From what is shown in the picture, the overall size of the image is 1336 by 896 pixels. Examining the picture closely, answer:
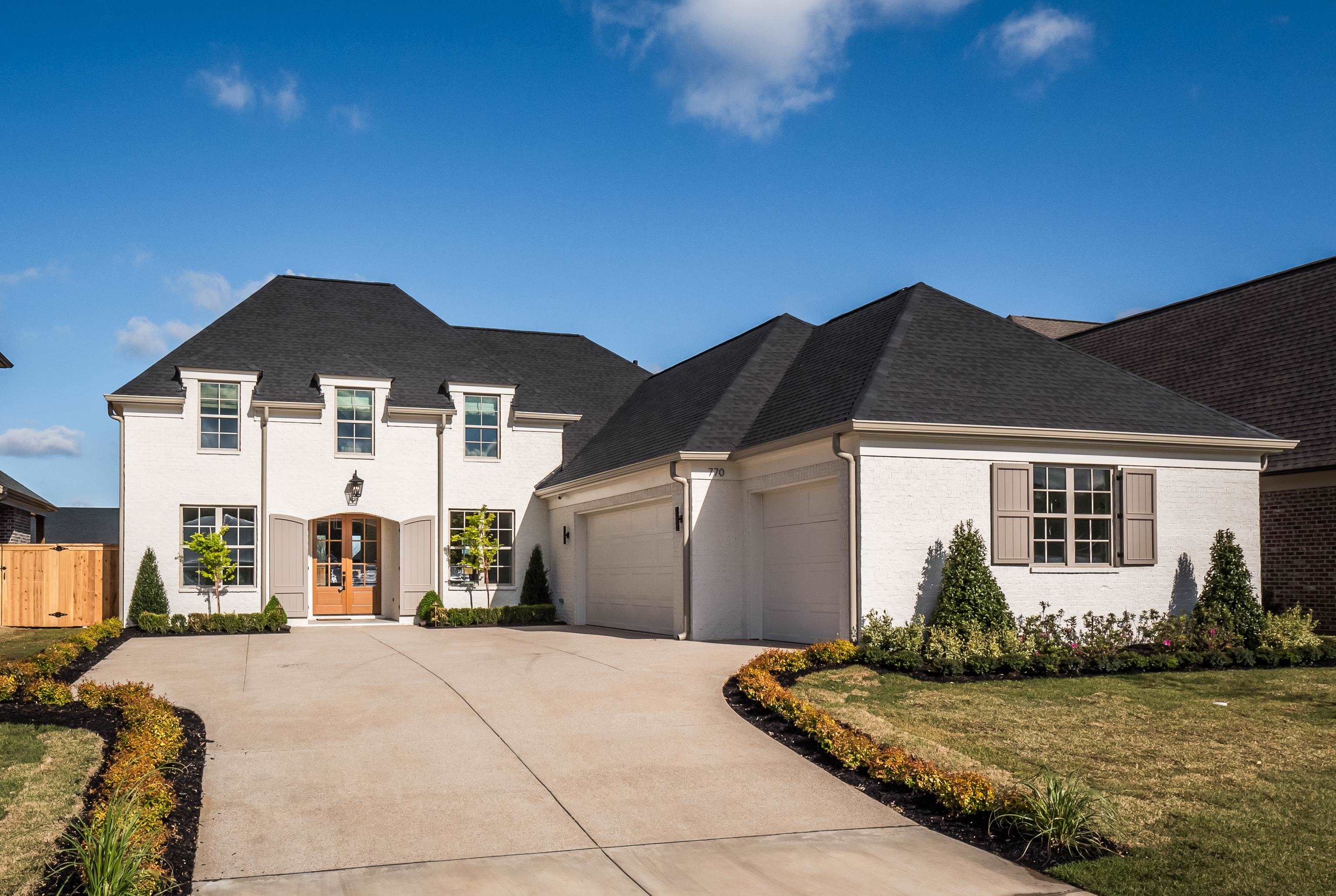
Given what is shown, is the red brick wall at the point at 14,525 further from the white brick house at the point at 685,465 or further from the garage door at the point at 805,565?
the garage door at the point at 805,565

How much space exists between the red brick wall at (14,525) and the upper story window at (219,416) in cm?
708

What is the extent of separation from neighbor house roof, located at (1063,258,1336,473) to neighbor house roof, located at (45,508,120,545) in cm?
3429

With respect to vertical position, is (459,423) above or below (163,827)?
above

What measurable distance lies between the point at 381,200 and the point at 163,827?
42.4ft

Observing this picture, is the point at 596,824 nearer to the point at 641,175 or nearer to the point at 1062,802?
the point at 1062,802

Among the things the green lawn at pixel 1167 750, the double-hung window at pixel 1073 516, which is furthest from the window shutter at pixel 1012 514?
the green lawn at pixel 1167 750

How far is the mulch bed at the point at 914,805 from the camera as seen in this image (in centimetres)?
668

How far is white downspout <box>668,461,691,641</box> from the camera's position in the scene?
17500mm

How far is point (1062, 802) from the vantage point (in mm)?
6820

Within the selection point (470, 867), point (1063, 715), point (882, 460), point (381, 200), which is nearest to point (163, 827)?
point (470, 867)

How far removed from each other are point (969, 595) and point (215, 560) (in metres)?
15.3

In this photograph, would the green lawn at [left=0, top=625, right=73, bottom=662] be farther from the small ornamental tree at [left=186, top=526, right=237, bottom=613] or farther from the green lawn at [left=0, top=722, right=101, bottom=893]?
the green lawn at [left=0, top=722, right=101, bottom=893]

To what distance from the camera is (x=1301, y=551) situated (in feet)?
58.0

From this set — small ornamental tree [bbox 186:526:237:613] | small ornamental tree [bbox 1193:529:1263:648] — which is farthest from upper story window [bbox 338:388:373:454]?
small ornamental tree [bbox 1193:529:1263:648]
